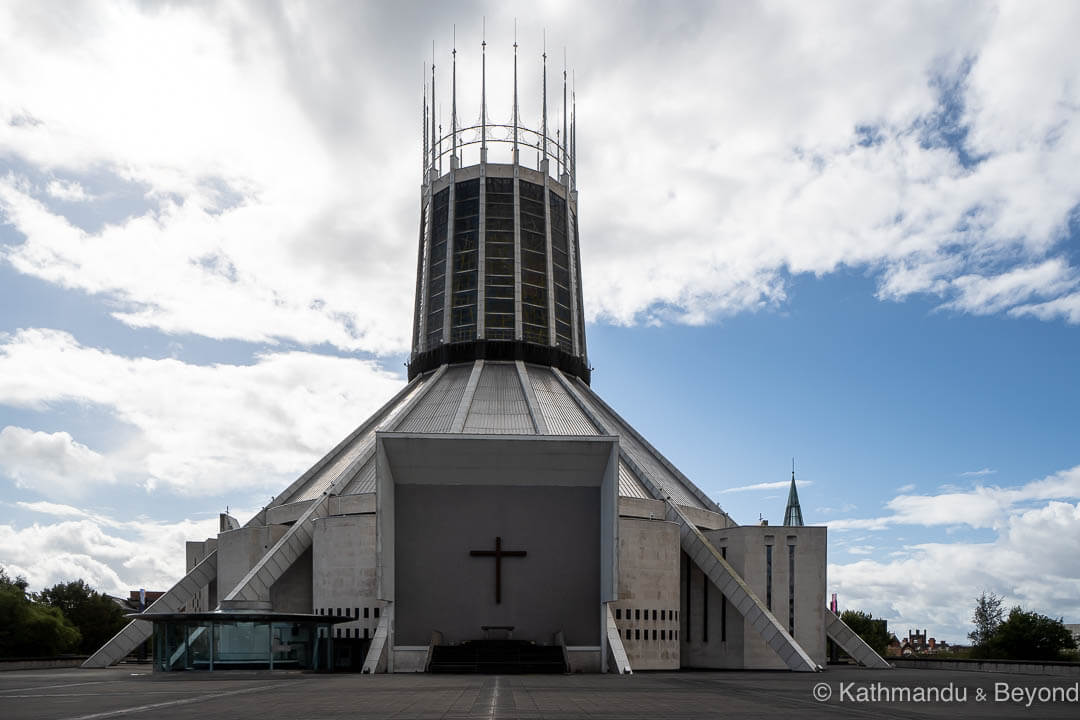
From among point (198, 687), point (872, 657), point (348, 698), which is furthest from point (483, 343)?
point (348, 698)

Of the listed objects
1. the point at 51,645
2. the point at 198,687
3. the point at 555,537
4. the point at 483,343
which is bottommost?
the point at 51,645

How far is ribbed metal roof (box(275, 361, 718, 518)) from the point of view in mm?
45719

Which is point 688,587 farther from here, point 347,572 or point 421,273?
point 421,273

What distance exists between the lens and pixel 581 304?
5956 centimetres

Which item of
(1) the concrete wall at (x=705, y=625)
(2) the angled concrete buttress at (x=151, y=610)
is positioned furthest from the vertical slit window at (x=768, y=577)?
(2) the angled concrete buttress at (x=151, y=610)

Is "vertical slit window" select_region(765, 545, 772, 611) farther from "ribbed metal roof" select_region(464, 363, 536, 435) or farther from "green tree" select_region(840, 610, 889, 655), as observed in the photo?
"green tree" select_region(840, 610, 889, 655)

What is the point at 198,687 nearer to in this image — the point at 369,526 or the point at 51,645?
the point at 369,526

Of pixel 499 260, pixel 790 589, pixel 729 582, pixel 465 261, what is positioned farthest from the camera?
pixel 465 261

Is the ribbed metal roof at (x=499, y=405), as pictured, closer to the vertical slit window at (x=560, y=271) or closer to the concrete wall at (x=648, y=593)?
the vertical slit window at (x=560, y=271)

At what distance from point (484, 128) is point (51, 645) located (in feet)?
117

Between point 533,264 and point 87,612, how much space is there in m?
34.2

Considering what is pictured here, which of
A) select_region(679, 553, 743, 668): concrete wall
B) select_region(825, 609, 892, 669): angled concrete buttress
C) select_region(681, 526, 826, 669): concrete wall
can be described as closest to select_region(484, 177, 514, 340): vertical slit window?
select_region(679, 553, 743, 668): concrete wall

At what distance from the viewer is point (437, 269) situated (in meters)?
58.3

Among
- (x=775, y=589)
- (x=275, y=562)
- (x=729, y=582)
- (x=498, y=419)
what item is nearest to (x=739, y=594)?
(x=729, y=582)
